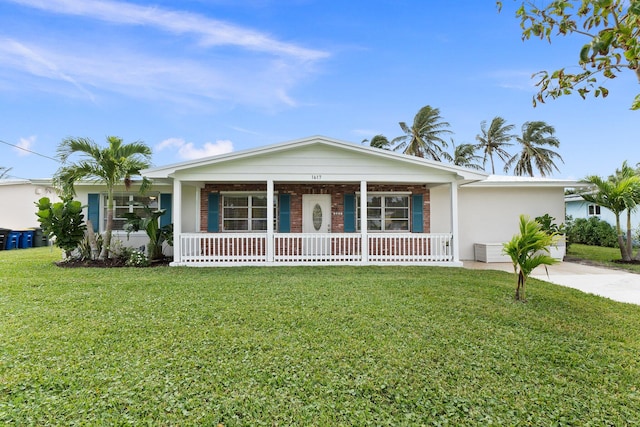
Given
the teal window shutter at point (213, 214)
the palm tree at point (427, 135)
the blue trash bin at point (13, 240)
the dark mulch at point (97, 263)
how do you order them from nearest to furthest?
the dark mulch at point (97, 263) → the teal window shutter at point (213, 214) → the blue trash bin at point (13, 240) → the palm tree at point (427, 135)

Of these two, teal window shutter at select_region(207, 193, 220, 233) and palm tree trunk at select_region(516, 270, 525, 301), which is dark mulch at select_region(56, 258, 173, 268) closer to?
teal window shutter at select_region(207, 193, 220, 233)

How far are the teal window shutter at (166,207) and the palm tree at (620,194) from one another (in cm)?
1484

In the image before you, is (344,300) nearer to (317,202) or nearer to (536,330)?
(536,330)

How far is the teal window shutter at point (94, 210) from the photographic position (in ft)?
38.0

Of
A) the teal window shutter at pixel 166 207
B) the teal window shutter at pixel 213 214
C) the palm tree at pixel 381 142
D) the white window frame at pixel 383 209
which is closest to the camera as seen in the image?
the teal window shutter at pixel 213 214

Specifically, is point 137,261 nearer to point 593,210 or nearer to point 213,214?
point 213,214

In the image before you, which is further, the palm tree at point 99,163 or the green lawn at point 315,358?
the palm tree at point 99,163

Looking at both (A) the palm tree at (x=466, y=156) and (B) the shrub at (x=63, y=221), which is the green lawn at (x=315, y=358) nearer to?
(B) the shrub at (x=63, y=221)

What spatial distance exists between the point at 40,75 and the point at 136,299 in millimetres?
17547

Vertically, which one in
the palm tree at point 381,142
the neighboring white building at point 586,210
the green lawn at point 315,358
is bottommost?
the green lawn at point 315,358

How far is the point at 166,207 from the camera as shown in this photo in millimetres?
11852

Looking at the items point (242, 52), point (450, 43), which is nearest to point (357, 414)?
point (450, 43)

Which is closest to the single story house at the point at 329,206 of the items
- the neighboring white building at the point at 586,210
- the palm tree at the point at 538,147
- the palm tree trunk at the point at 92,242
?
the palm tree trunk at the point at 92,242

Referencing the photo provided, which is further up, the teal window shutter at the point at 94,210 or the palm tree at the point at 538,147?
the palm tree at the point at 538,147
